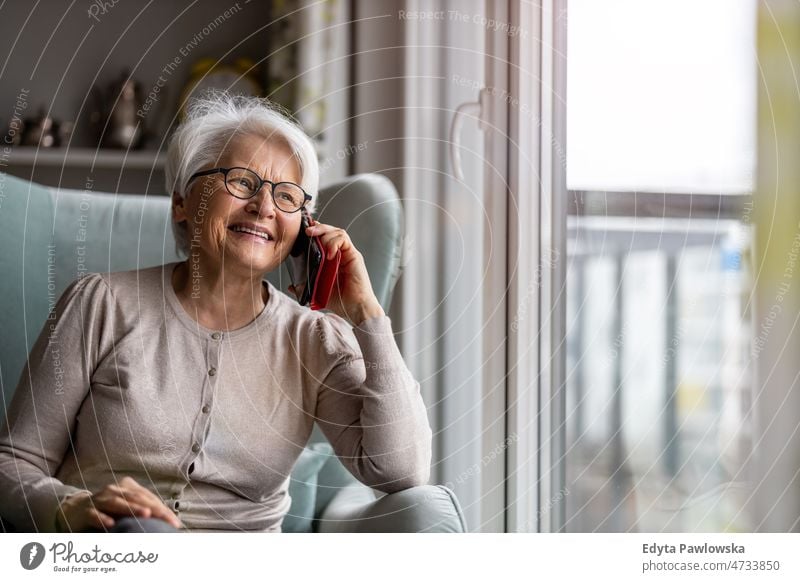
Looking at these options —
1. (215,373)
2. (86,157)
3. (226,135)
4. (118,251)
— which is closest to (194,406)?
(215,373)

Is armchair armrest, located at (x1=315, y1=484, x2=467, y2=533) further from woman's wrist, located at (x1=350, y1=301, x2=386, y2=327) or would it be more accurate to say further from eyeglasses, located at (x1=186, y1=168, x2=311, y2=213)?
eyeglasses, located at (x1=186, y1=168, x2=311, y2=213)

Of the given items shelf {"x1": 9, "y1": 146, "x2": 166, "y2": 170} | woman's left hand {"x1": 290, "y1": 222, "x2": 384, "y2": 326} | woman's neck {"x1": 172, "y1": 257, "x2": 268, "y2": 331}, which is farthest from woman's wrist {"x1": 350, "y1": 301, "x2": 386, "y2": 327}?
shelf {"x1": 9, "y1": 146, "x2": 166, "y2": 170}

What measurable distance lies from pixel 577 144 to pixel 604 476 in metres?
0.36

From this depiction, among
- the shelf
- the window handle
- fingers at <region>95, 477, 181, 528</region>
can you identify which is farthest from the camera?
the shelf

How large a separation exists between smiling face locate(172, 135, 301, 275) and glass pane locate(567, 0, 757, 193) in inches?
11.9

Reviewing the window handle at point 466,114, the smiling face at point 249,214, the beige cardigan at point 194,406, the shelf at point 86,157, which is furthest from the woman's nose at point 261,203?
the shelf at point 86,157

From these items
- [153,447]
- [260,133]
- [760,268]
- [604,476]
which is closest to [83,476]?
[153,447]

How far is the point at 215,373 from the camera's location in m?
0.75

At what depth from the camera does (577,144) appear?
80 cm

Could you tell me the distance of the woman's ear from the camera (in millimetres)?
757

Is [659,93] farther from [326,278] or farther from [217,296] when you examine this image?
[217,296]

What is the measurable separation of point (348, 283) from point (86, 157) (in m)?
0.97
